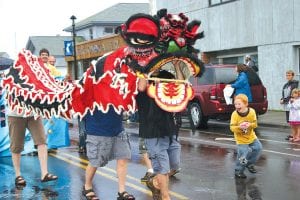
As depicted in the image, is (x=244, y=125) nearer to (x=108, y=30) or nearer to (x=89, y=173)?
(x=89, y=173)

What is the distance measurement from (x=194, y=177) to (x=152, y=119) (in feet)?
7.56

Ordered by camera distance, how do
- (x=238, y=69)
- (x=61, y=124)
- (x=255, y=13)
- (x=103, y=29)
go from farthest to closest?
1. (x=103, y=29)
2. (x=255, y=13)
3. (x=238, y=69)
4. (x=61, y=124)

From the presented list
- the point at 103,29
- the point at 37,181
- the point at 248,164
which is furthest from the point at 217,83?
the point at 103,29

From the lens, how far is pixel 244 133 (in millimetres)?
7555

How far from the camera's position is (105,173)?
26.6 feet

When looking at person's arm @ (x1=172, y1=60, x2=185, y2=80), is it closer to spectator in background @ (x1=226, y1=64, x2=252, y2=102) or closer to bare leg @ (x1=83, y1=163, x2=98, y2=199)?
bare leg @ (x1=83, y1=163, x2=98, y2=199)

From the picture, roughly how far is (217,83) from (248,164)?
20.8 feet

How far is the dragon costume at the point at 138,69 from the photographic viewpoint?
532 cm

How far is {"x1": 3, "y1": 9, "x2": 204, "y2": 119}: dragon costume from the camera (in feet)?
17.4

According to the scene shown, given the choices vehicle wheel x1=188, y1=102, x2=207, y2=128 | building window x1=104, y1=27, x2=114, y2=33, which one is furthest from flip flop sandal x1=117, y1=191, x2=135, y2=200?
building window x1=104, y1=27, x2=114, y2=33

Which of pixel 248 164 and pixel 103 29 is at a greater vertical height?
pixel 103 29

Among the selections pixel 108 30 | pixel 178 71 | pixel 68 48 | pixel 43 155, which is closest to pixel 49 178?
pixel 43 155

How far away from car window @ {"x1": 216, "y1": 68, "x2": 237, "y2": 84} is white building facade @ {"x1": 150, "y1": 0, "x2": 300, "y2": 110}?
4.95 m

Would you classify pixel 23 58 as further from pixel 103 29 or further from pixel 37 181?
pixel 103 29
